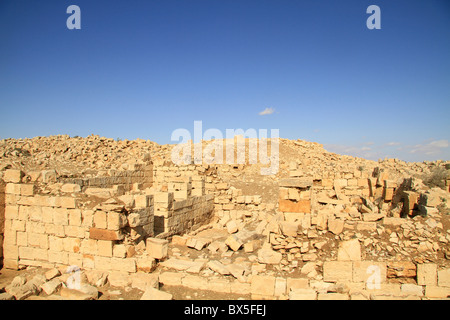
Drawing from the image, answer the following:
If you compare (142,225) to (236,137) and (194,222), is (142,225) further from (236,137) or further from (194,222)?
(236,137)

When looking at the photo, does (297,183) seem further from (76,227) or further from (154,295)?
(76,227)

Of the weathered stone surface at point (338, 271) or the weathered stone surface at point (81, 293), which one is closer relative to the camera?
the weathered stone surface at point (81, 293)

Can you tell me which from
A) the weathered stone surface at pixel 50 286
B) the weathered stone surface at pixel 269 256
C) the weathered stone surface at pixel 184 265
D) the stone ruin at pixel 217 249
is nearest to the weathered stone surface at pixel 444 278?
the stone ruin at pixel 217 249

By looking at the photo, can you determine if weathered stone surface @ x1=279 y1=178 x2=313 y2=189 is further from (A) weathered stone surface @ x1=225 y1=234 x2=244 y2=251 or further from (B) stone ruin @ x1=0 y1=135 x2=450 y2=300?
(A) weathered stone surface @ x1=225 y1=234 x2=244 y2=251

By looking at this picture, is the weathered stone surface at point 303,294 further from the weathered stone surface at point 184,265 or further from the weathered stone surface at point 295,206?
the weathered stone surface at point 295,206

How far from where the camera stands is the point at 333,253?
694cm

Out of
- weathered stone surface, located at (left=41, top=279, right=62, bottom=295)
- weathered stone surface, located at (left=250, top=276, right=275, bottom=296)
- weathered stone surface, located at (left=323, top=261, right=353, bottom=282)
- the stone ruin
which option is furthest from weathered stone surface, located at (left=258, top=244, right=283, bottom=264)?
weathered stone surface, located at (left=41, top=279, right=62, bottom=295)

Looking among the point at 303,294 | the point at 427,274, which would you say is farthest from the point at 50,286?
the point at 427,274

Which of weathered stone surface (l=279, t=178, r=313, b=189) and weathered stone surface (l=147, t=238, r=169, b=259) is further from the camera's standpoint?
weathered stone surface (l=279, t=178, r=313, b=189)

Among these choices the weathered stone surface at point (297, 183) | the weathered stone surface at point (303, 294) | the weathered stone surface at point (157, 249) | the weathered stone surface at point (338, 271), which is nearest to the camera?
the weathered stone surface at point (303, 294)

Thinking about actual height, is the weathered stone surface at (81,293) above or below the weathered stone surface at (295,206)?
below

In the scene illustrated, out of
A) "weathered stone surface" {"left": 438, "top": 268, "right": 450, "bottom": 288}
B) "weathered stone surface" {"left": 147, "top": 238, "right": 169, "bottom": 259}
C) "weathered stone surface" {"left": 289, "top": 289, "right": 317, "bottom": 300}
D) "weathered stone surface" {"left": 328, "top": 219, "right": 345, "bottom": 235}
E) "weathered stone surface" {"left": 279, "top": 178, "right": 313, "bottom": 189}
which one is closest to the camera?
"weathered stone surface" {"left": 289, "top": 289, "right": 317, "bottom": 300}

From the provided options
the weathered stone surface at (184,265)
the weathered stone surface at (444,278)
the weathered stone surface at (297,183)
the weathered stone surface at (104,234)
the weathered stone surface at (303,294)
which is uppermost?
the weathered stone surface at (297,183)
